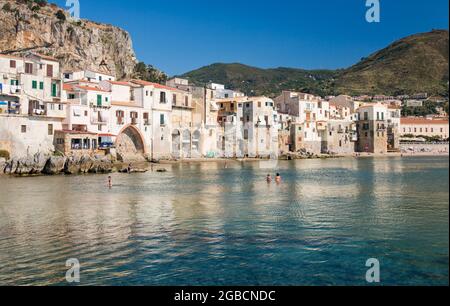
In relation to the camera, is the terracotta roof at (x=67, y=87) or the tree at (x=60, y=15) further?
the tree at (x=60, y=15)

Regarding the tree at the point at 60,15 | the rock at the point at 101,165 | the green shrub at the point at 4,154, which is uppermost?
the tree at the point at 60,15

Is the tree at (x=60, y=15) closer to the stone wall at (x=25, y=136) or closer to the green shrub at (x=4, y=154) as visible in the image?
the stone wall at (x=25, y=136)

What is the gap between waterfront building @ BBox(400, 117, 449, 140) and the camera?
123488 mm

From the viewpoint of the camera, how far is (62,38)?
91.9 m

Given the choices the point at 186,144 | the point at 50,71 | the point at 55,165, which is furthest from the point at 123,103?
the point at 55,165

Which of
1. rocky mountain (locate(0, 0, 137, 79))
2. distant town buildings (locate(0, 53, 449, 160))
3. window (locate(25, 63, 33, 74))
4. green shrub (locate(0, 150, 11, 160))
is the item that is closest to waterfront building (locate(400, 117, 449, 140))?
distant town buildings (locate(0, 53, 449, 160))

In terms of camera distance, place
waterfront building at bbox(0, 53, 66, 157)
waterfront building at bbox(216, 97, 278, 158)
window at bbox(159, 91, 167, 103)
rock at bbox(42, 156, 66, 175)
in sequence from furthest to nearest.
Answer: waterfront building at bbox(216, 97, 278, 158) → window at bbox(159, 91, 167, 103) → waterfront building at bbox(0, 53, 66, 157) → rock at bbox(42, 156, 66, 175)

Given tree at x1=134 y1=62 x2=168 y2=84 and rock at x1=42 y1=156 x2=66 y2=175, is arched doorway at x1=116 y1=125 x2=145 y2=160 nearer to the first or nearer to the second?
rock at x1=42 y1=156 x2=66 y2=175

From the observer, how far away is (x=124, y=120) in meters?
66.7

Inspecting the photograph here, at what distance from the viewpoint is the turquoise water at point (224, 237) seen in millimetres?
13016

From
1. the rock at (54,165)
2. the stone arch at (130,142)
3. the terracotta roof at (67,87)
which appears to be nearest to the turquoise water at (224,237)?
the rock at (54,165)

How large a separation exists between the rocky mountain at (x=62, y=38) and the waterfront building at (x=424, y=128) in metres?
72.4

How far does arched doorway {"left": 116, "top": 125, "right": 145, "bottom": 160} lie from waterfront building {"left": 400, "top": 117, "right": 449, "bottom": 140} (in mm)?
79444

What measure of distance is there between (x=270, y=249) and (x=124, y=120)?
2118 inches
